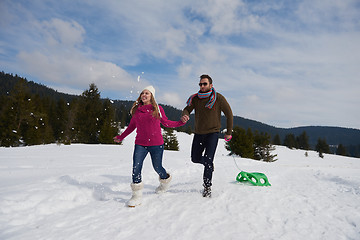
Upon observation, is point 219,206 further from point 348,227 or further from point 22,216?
point 22,216

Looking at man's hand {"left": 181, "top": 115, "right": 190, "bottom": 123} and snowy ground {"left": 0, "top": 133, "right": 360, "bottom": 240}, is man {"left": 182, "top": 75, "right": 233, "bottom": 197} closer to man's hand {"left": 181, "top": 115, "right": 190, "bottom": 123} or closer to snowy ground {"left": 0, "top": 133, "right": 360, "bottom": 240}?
man's hand {"left": 181, "top": 115, "right": 190, "bottom": 123}

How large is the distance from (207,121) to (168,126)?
894 mm

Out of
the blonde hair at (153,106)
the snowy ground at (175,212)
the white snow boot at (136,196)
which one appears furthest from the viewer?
the blonde hair at (153,106)

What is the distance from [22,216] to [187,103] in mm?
3727

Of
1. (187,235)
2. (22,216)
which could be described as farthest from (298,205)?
(22,216)

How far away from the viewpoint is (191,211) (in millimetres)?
3500

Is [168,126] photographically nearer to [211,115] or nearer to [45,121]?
[211,115]

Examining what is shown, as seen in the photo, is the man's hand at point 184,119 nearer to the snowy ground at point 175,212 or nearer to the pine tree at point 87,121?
the snowy ground at point 175,212

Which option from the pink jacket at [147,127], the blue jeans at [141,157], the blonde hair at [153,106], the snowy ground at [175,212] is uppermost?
the blonde hair at [153,106]

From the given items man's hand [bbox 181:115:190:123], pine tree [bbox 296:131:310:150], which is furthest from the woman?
pine tree [bbox 296:131:310:150]

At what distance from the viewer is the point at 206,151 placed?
453 cm

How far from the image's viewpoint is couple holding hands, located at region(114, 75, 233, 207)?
13.6ft

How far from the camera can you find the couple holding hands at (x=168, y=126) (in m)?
4.16

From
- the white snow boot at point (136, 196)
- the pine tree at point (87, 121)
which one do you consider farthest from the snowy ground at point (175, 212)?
the pine tree at point (87, 121)
